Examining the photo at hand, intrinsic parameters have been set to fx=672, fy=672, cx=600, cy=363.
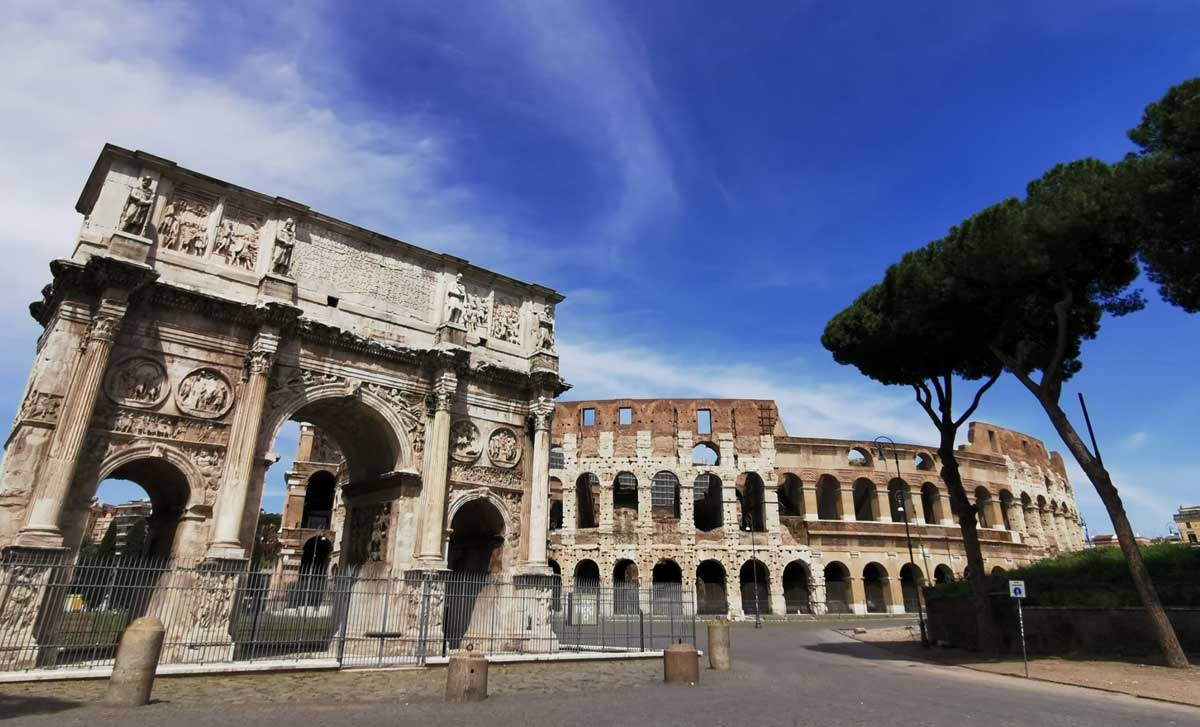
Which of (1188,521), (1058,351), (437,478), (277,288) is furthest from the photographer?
(1188,521)

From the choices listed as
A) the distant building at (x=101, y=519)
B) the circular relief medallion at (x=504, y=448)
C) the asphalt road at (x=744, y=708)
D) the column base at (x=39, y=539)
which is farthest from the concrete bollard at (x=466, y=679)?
the distant building at (x=101, y=519)

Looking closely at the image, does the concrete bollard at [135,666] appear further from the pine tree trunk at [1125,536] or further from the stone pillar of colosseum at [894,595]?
the stone pillar of colosseum at [894,595]

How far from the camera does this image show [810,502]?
124 ft

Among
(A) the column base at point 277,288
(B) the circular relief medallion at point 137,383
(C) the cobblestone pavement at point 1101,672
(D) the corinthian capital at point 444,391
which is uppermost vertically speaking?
(A) the column base at point 277,288

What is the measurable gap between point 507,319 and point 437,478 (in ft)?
17.8

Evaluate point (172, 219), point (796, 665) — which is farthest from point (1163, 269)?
point (172, 219)

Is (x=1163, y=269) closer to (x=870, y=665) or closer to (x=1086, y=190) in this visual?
(x=1086, y=190)

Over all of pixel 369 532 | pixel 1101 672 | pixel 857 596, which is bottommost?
pixel 1101 672

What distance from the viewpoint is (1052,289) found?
16.4 meters

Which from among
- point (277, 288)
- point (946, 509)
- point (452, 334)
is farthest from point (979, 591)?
point (946, 509)

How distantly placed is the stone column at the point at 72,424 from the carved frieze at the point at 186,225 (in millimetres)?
2103

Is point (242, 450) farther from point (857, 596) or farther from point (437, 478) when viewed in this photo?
point (857, 596)

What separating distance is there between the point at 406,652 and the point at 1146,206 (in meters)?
17.6

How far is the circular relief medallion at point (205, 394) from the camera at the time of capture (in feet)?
44.6
